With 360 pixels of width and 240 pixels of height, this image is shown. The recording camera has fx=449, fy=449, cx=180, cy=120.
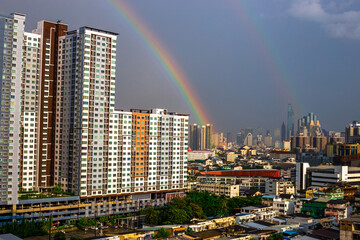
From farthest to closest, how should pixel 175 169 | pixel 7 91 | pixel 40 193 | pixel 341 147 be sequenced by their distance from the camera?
pixel 341 147 < pixel 175 169 < pixel 40 193 < pixel 7 91

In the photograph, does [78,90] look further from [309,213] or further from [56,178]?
[309,213]

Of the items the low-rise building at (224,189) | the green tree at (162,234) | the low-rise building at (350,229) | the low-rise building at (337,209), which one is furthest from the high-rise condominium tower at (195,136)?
the low-rise building at (350,229)

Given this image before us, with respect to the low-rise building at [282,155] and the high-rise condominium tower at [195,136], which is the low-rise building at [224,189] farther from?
the high-rise condominium tower at [195,136]

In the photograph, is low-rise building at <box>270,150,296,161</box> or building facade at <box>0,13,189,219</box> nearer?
building facade at <box>0,13,189,219</box>

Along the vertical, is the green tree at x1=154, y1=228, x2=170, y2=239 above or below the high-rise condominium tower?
below

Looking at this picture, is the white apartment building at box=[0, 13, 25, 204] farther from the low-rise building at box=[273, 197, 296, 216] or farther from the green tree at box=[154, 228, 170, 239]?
the low-rise building at box=[273, 197, 296, 216]

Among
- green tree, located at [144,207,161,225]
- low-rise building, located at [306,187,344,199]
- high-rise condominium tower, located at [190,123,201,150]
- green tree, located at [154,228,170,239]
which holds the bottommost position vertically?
green tree, located at [144,207,161,225]

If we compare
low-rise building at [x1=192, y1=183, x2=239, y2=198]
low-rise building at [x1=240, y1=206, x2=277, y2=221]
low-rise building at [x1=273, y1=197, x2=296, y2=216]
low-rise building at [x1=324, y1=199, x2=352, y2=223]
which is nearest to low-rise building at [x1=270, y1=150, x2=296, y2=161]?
low-rise building at [x1=192, y1=183, x2=239, y2=198]

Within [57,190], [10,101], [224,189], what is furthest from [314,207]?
[10,101]

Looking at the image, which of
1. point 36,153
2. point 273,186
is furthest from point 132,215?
point 273,186

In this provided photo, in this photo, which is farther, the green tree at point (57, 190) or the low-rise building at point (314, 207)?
the green tree at point (57, 190)

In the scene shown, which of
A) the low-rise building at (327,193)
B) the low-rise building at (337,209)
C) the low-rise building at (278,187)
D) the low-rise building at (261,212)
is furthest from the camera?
the low-rise building at (278,187)
